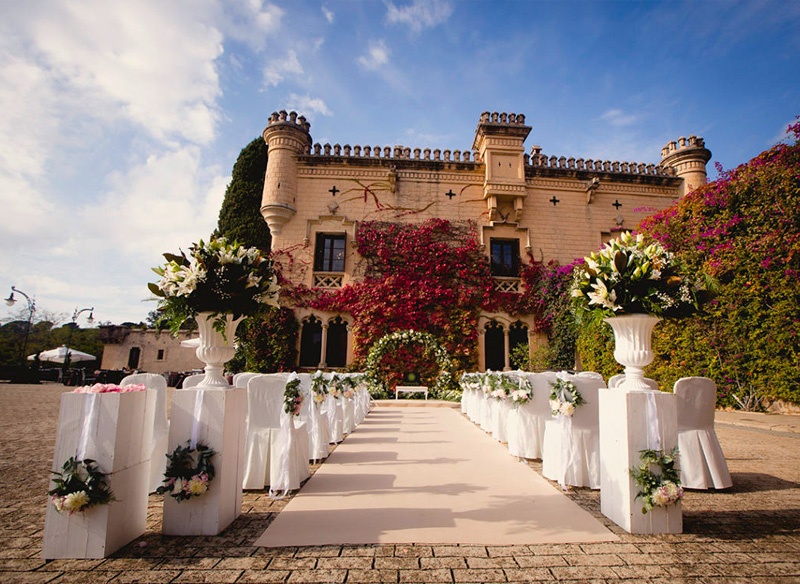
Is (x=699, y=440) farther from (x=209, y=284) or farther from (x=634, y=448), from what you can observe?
(x=209, y=284)

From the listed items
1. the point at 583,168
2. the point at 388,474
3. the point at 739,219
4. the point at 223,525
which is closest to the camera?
the point at 223,525

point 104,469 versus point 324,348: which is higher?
point 324,348

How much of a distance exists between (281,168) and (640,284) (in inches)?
516

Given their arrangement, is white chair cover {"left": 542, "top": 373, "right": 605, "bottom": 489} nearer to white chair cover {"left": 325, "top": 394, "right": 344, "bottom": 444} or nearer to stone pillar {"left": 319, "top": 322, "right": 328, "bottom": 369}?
white chair cover {"left": 325, "top": 394, "right": 344, "bottom": 444}

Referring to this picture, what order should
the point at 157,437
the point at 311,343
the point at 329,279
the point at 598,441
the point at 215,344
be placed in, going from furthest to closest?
the point at 329,279 < the point at 311,343 < the point at 598,441 < the point at 157,437 < the point at 215,344

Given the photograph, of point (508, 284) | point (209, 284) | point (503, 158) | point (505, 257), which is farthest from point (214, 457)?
point (503, 158)

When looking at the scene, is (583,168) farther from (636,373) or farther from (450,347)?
(636,373)

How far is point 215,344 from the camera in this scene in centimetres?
321

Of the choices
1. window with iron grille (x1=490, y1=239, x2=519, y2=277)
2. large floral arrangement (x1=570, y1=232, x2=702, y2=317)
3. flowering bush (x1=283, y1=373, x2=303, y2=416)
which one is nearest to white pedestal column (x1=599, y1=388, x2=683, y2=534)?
large floral arrangement (x1=570, y1=232, x2=702, y2=317)

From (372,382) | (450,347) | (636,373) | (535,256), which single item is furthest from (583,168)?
(636,373)

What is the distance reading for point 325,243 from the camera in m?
14.2

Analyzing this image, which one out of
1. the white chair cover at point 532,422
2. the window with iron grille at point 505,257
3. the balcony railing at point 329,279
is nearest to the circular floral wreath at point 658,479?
the white chair cover at point 532,422

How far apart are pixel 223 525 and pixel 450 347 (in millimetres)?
10827

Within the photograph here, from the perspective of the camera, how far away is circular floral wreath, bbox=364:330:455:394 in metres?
12.4
